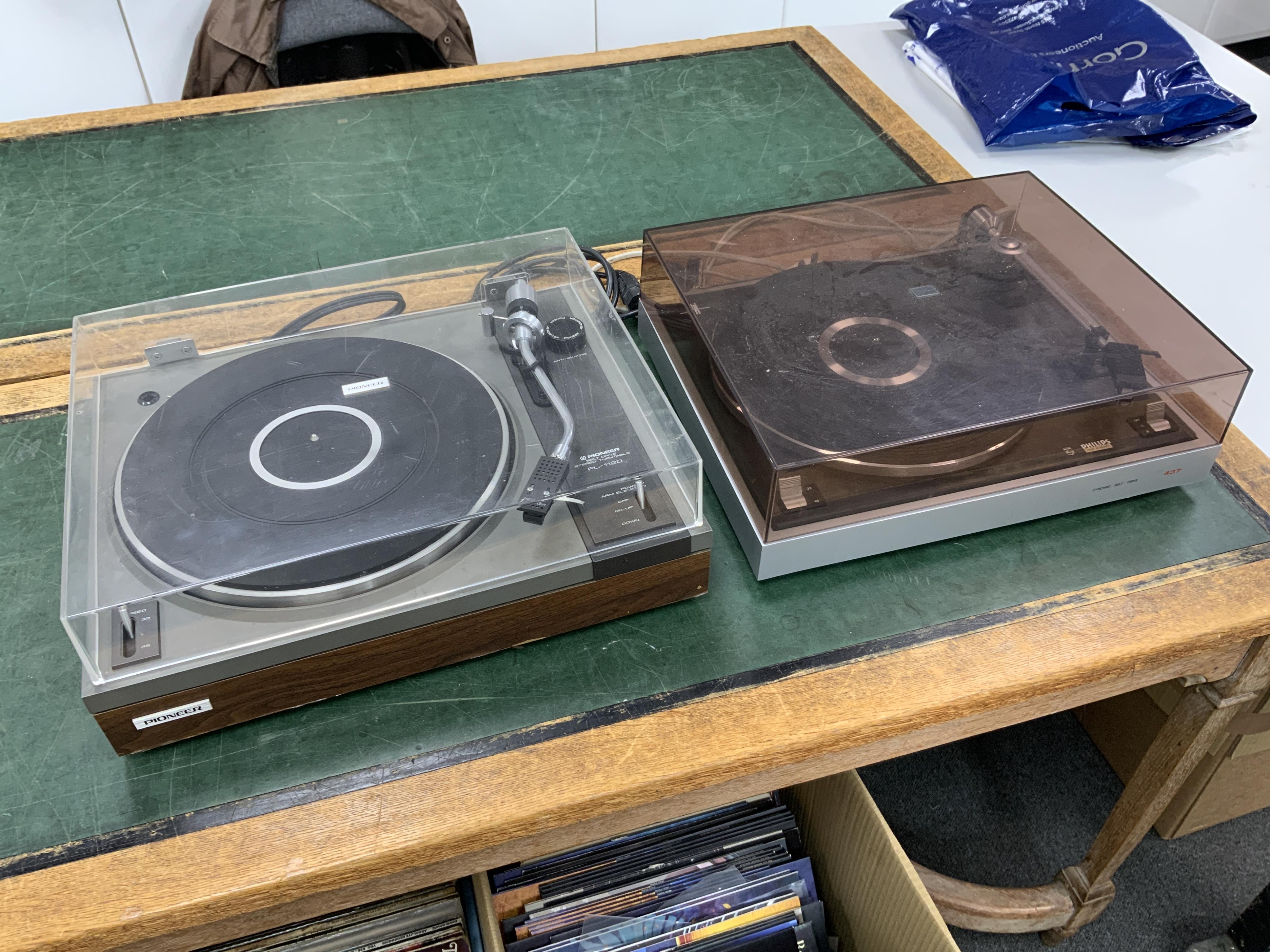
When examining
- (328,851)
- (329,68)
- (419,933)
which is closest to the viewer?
(328,851)

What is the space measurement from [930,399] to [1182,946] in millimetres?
996

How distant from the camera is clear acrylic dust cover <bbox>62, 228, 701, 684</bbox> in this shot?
0.64m

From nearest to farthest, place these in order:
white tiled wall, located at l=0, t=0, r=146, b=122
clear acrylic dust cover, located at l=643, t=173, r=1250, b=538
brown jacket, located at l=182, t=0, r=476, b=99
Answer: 1. clear acrylic dust cover, located at l=643, t=173, r=1250, b=538
2. brown jacket, located at l=182, t=0, r=476, b=99
3. white tiled wall, located at l=0, t=0, r=146, b=122

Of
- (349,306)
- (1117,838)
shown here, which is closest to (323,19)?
(349,306)

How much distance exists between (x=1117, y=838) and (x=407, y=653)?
88cm

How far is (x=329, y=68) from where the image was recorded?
6.28 feet

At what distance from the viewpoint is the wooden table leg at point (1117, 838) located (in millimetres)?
872

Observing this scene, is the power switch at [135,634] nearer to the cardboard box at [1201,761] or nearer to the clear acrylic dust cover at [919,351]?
the clear acrylic dust cover at [919,351]

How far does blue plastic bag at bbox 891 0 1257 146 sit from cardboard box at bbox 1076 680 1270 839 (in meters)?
0.78

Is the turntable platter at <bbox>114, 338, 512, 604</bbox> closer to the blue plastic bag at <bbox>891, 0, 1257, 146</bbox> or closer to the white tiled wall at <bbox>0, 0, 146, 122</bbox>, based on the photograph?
the blue plastic bag at <bbox>891, 0, 1257, 146</bbox>

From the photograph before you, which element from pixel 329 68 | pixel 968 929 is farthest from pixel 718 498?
pixel 329 68

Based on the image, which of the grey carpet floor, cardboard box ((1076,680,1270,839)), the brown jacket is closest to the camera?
cardboard box ((1076,680,1270,839))

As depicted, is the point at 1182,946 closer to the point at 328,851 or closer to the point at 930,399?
the point at 930,399

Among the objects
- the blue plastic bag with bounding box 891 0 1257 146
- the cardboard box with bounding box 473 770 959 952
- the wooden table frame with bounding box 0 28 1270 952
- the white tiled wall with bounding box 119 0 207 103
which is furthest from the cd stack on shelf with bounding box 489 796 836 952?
the white tiled wall with bounding box 119 0 207 103
